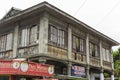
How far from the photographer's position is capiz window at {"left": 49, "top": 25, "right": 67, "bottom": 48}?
13995mm

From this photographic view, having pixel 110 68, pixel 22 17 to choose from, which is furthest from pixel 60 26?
pixel 110 68

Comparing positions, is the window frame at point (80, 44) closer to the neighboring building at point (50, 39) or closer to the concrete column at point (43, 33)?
the neighboring building at point (50, 39)

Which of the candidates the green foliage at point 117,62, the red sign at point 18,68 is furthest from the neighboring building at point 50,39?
the green foliage at point 117,62

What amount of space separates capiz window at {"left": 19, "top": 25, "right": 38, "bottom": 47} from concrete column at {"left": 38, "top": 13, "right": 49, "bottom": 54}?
65 centimetres

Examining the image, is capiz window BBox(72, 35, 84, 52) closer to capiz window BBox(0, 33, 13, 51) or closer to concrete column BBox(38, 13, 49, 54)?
concrete column BBox(38, 13, 49, 54)

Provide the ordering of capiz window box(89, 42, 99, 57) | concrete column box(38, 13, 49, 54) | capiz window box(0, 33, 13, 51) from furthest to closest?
1. capiz window box(89, 42, 99, 57)
2. capiz window box(0, 33, 13, 51)
3. concrete column box(38, 13, 49, 54)

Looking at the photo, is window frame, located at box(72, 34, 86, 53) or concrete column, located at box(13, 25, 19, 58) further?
window frame, located at box(72, 34, 86, 53)

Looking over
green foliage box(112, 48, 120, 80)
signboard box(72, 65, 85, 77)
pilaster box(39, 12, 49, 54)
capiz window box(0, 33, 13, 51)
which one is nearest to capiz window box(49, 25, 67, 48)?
pilaster box(39, 12, 49, 54)

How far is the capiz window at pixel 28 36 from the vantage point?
45.8 feet

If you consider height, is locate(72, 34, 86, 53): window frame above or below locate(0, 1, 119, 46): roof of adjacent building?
below

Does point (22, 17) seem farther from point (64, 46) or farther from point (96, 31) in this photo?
point (96, 31)

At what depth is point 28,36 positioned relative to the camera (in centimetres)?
1441

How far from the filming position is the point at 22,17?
48.4ft

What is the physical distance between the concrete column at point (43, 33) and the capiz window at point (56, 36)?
0.68m
